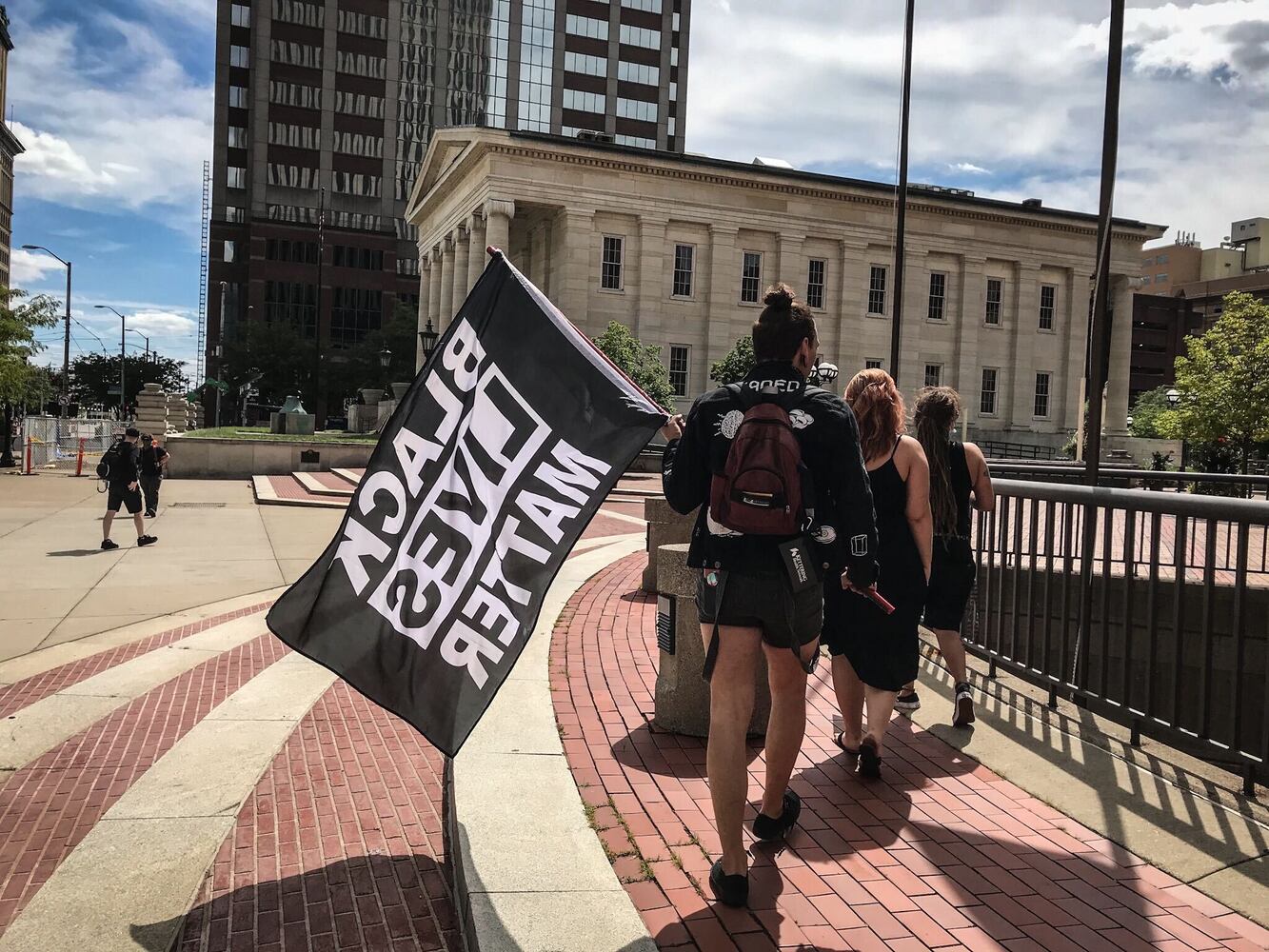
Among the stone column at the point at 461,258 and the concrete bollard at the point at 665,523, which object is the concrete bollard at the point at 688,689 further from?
the stone column at the point at 461,258

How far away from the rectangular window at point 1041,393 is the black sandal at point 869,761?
58.7 meters

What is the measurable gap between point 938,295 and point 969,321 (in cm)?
230

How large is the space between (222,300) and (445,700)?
332 feet

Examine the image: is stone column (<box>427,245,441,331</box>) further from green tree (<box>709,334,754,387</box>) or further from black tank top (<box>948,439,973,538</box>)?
black tank top (<box>948,439,973,538</box>)

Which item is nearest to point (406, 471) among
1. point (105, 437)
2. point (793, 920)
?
point (793, 920)

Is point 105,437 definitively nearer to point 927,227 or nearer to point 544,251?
point 544,251

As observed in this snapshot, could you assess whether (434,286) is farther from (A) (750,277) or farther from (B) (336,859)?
(B) (336,859)

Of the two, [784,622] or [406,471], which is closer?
[784,622]

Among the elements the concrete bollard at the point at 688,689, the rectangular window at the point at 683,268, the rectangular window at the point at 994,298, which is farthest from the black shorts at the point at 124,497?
the rectangular window at the point at 994,298

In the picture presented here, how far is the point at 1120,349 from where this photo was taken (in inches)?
2341

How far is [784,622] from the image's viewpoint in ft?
10.6

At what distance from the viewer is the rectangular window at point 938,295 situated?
55.4 meters

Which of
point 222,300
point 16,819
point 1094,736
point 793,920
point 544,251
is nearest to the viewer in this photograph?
point 793,920

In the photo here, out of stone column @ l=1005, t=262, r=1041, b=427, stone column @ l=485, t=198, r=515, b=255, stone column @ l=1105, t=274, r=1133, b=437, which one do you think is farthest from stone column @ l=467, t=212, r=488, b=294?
stone column @ l=1105, t=274, r=1133, b=437
